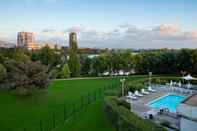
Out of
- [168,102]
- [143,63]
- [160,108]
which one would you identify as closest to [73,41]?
[143,63]

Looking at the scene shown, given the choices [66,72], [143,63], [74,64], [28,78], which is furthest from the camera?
[143,63]

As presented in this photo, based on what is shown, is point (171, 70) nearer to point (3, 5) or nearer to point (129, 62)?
point (129, 62)

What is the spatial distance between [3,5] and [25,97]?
32.8 ft

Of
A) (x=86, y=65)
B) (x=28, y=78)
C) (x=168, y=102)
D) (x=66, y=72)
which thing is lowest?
(x=168, y=102)

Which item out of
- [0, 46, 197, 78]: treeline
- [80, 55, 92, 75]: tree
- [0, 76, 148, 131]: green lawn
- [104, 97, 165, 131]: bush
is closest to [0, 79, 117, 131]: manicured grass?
[0, 76, 148, 131]: green lawn

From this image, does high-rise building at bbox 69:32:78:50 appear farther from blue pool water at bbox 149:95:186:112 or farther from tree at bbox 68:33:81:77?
blue pool water at bbox 149:95:186:112

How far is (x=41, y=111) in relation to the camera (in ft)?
59.8

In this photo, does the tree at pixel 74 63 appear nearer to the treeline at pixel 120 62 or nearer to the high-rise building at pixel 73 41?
the treeline at pixel 120 62

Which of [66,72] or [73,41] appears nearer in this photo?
[66,72]

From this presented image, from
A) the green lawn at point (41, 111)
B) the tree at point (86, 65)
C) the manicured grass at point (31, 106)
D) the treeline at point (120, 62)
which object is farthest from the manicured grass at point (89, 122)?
the tree at point (86, 65)

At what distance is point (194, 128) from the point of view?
35.4 feet

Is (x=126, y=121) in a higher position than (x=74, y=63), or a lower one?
lower

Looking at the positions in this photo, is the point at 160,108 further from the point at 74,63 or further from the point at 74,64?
the point at 74,63

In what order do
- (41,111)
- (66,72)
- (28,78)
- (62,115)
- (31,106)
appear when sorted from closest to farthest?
1. (62,115)
2. (41,111)
3. (31,106)
4. (28,78)
5. (66,72)
